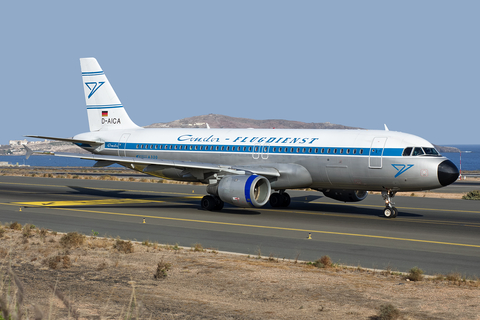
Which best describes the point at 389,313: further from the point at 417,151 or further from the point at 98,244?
the point at 417,151

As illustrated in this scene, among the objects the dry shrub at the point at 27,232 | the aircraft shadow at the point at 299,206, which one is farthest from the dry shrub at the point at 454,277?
the dry shrub at the point at 27,232

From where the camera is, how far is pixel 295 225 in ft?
73.6

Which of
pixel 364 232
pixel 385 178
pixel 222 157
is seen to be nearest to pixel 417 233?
pixel 364 232

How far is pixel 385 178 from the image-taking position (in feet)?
80.2

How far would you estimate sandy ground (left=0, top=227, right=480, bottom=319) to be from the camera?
986 centimetres

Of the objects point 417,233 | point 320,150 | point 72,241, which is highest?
point 320,150

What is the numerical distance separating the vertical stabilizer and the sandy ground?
61.5 feet

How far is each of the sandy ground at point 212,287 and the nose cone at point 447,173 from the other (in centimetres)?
1126

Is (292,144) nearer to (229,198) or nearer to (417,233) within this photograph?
(229,198)

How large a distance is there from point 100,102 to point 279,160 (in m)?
14.0

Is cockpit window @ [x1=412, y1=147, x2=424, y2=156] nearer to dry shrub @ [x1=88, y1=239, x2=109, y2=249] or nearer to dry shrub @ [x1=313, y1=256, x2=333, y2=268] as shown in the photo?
dry shrub @ [x1=313, y1=256, x2=333, y2=268]

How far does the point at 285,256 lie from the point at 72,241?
261 inches

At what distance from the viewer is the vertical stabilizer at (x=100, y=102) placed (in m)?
34.4

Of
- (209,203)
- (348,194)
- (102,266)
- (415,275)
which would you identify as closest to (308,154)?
(348,194)
